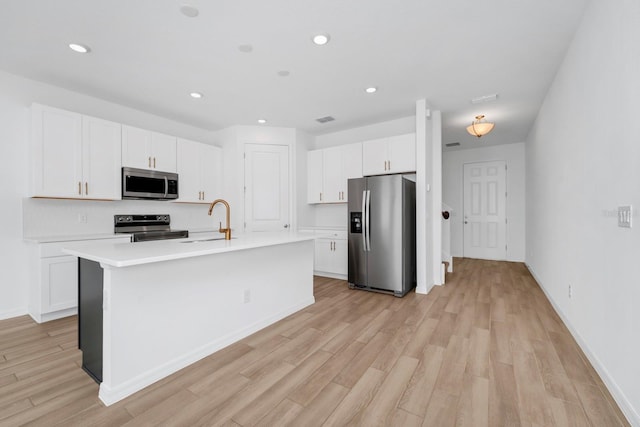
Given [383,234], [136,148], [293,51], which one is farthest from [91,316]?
[383,234]

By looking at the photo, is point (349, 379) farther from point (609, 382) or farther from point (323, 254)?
point (323, 254)

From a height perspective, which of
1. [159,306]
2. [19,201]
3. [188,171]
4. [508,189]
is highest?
[188,171]

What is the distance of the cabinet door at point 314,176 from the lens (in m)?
5.06

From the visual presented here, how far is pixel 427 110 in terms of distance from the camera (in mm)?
3850

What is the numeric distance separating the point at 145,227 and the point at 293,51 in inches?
125

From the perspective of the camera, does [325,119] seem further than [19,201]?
Yes

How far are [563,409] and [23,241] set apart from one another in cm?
493

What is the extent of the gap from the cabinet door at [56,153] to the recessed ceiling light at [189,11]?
6.92ft

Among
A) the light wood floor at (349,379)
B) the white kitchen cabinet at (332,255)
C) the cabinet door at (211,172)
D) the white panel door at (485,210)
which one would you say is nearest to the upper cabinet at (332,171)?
the white kitchen cabinet at (332,255)

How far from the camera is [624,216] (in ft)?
5.16

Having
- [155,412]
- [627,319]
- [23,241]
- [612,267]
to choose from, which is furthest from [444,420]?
[23,241]

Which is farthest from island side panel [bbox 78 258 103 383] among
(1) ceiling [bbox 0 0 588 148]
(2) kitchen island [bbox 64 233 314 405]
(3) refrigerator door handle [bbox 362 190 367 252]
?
(3) refrigerator door handle [bbox 362 190 367 252]

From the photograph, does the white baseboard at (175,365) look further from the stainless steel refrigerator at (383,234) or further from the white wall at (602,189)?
the white wall at (602,189)

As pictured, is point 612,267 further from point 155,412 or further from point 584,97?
point 155,412
